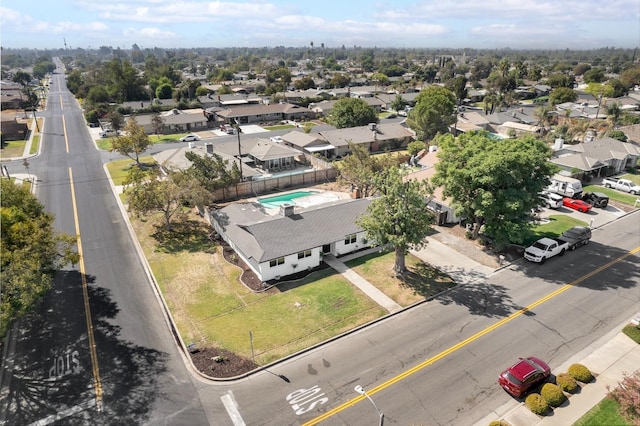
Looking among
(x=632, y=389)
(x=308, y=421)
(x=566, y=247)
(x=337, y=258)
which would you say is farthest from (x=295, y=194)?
(x=632, y=389)

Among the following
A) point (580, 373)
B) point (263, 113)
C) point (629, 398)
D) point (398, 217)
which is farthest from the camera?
point (263, 113)

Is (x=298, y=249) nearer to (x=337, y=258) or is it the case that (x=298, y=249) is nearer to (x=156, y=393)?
(x=337, y=258)

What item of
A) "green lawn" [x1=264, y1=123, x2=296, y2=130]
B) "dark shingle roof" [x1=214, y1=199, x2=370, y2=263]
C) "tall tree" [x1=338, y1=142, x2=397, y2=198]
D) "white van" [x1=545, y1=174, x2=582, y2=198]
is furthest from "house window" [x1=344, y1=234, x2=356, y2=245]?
"green lawn" [x1=264, y1=123, x2=296, y2=130]

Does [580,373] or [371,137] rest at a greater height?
[371,137]

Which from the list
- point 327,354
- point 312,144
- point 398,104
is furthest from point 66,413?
point 398,104

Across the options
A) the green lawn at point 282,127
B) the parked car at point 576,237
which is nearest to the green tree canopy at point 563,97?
the green lawn at point 282,127

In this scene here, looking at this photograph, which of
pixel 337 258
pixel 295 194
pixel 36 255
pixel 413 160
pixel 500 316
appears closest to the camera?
pixel 36 255

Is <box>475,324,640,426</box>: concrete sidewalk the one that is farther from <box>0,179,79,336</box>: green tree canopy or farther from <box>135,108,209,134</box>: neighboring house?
<box>135,108,209,134</box>: neighboring house

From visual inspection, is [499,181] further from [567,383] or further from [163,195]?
[163,195]
